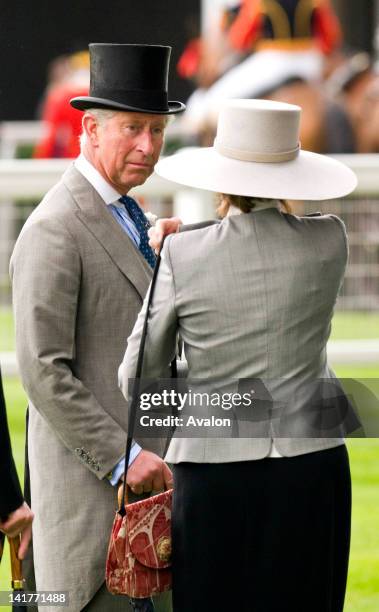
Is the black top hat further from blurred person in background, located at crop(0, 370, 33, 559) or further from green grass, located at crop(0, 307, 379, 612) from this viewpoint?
green grass, located at crop(0, 307, 379, 612)

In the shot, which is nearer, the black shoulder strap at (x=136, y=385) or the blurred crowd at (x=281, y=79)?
the black shoulder strap at (x=136, y=385)

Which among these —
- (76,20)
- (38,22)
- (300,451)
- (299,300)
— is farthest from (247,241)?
(76,20)

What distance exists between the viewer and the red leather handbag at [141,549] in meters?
4.19

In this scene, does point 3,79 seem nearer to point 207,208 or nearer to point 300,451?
point 207,208

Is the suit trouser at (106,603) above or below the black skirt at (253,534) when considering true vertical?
below

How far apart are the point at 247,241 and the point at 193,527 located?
714mm

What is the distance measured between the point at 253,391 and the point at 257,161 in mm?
605

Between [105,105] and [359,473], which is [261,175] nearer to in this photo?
[105,105]

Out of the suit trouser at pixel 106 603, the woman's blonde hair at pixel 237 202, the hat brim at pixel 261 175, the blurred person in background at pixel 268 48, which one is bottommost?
the blurred person in background at pixel 268 48

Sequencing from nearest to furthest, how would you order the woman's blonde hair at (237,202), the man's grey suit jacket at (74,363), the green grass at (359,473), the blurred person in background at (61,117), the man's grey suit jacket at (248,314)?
the man's grey suit jacket at (248,314), the woman's blonde hair at (237,202), the man's grey suit jacket at (74,363), the green grass at (359,473), the blurred person in background at (61,117)

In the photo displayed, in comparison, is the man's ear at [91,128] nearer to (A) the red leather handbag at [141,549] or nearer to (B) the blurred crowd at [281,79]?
(A) the red leather handbag at [141,549]

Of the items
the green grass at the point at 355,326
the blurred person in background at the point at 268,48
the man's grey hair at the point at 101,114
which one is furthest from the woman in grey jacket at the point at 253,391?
the blurred person in background at the point at 268,48

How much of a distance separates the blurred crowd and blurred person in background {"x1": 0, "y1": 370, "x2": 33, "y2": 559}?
9.99 m

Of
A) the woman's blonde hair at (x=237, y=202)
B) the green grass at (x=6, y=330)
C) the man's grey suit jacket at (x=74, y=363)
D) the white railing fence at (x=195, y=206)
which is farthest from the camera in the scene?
the green grass at (x=6, y=330)
